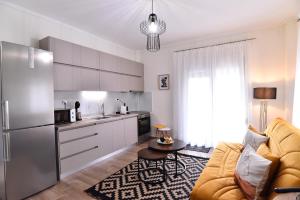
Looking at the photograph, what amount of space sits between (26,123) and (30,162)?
1.73 ft

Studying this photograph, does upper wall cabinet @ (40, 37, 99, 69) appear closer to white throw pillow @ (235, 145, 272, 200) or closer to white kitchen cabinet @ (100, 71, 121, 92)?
white kitchen cabinet @ (100, 71, 121, 92)

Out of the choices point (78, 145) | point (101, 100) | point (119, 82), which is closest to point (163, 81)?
point (119, 82)

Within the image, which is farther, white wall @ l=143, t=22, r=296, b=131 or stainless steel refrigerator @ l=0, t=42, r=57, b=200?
white wall @ l=143, t=22, r=296, b=131

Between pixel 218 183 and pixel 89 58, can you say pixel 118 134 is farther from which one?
pixel 218 183

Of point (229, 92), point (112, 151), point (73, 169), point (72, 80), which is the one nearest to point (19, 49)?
point (72, 80)

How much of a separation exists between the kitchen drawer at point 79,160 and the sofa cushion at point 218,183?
2060mm

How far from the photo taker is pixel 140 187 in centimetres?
238

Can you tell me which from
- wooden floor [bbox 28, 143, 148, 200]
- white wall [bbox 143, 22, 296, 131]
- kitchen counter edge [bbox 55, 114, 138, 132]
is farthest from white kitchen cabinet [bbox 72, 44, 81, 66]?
white wall [bbox 143, 22, 296, 131]

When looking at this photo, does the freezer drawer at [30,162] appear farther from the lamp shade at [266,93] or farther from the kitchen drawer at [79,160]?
the lamp shade at [266,93]

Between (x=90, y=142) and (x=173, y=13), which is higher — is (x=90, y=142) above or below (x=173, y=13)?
below

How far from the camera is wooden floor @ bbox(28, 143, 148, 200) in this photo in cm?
223

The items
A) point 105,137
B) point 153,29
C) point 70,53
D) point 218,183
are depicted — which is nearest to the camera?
point 218,183

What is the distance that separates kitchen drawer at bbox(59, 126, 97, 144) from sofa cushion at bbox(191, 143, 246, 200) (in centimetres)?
205

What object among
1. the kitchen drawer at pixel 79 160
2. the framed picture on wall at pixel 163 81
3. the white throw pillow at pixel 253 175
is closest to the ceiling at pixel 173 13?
the framed picture on wall at pixel 163 81
